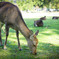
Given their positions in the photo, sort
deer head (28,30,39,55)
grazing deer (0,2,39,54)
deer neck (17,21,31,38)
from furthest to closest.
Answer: deer neck (17,21,31,38) → grazing deer (0,2,39,54) → deer head (28,30,39,55)

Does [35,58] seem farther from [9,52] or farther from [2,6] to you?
[2,6]

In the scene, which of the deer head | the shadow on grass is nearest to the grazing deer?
the deer head

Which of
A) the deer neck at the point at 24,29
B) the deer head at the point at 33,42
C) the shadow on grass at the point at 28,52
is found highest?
the deer neck at the point at 24,29

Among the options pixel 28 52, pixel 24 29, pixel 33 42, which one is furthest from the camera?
pixel 28 52

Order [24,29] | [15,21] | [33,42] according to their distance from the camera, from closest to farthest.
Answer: [33,42]
[24,29]
[15,21]

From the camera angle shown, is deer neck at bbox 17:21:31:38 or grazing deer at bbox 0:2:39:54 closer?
grazing deer at bbox 0:2:39:54

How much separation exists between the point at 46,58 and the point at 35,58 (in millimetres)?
396

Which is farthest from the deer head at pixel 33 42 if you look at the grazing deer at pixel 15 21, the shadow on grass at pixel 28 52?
the shadow on grass at pixel 28 52

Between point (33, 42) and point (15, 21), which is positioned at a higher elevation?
point (15, 21)

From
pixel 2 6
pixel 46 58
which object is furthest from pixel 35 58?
pixel 2 6

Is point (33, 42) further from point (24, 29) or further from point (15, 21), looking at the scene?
point (15, 21)

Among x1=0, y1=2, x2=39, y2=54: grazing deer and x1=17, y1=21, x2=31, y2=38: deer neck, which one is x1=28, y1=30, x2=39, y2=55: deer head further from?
x1=17, y1=21, x2=31, y2=38: deer neck

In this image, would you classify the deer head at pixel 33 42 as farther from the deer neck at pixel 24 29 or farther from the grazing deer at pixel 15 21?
the deer neck at pixel 24 29

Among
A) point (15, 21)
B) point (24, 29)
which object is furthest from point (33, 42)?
point (15, 21)
